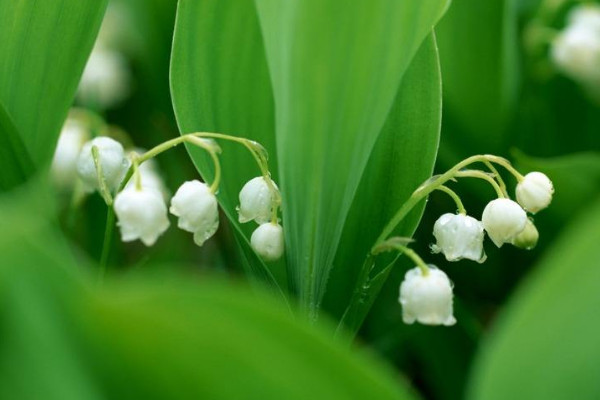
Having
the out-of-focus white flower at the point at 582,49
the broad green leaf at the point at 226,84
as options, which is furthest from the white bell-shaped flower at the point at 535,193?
the out-of-focus white flower at the point at 582,49

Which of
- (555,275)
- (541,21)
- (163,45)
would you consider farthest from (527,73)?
(555,275)

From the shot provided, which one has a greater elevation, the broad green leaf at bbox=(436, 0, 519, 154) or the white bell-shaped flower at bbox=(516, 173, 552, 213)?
the white bell-shaped flower at bbox=(516, 173, 552, 213)

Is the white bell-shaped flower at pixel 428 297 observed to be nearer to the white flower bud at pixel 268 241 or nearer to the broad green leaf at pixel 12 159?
the white flower bud at pixel 268 241

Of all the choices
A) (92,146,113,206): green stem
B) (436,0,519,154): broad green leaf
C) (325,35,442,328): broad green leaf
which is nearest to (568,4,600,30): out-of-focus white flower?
(436,0,519,154): broad green leaf

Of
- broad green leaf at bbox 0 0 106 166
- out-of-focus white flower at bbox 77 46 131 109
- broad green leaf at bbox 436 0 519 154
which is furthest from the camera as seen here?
out-of-focus white flower at bbox 77 46 131 109

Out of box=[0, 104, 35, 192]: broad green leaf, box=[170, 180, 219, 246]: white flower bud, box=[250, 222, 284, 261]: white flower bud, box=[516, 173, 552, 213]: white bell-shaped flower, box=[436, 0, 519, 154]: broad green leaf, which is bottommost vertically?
box=[436, 0, 519, 154]: broad green leaf

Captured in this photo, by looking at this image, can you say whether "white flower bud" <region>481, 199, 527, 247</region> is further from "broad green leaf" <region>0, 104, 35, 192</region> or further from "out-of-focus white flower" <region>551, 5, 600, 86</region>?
"out-of-focus white flower" <region>551, 5, 600, 86</region>
